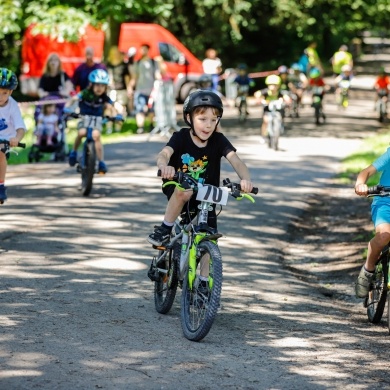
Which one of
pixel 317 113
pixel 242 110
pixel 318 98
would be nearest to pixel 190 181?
pixel 318 98

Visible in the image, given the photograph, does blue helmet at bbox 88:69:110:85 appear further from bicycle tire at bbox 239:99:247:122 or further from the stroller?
bicycle tire at bbox 239:99:247:122

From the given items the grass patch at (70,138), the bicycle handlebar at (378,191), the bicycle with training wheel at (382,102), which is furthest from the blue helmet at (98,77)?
the bicycle with training wheel at (382,102)

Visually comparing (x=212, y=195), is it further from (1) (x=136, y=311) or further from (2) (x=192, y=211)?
(1) (x=136, y=311)

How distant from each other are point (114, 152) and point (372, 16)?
129 feet

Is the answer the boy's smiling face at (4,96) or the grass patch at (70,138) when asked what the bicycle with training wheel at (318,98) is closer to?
the grass patch at (70,138)

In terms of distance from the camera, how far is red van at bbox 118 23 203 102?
36531mm

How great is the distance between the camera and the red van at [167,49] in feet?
120

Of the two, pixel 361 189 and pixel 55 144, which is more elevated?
pixel 361 189

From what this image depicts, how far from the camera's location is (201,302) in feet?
23.8

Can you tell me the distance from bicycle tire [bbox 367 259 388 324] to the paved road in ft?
0.71

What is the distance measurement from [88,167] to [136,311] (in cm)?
666

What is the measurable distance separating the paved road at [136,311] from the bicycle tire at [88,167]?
253 mm

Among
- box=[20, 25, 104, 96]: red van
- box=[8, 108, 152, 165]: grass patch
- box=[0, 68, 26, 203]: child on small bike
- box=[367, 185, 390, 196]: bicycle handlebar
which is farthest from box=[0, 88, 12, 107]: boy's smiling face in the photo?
box=[20, 25, 104, 96]: red van

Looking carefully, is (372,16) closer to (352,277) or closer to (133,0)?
(133,0)
